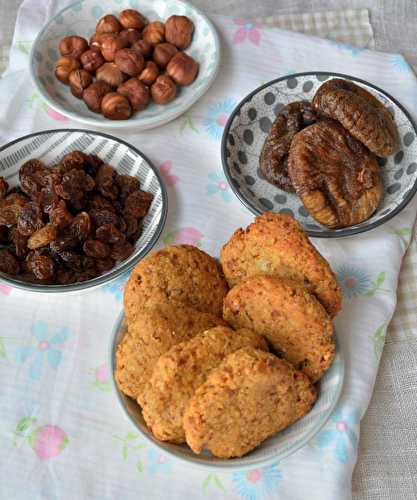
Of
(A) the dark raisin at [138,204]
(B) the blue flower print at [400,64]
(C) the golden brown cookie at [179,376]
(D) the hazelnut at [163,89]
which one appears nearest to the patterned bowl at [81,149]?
(A) the dark raisin at [138,204]

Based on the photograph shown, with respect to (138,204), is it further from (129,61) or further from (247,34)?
(247,34)

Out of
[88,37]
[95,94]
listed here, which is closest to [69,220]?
[95,94]

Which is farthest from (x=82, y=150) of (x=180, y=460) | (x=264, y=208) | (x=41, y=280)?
(x=180, y=460)

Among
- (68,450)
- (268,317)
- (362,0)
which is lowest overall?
(68,450)

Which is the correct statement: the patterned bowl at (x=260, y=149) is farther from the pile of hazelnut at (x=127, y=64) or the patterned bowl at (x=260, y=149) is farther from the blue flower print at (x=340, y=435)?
the blue flower print at (x=340, y=435)

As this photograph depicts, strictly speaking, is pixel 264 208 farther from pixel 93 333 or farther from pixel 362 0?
pixel 362 0

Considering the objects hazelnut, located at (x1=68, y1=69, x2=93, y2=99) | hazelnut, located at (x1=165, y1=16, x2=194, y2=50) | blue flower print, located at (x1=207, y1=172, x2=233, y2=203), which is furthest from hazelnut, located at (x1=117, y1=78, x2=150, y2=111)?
blue flower print, located at (x1=207, y1=172, x2=233, y2=203)
